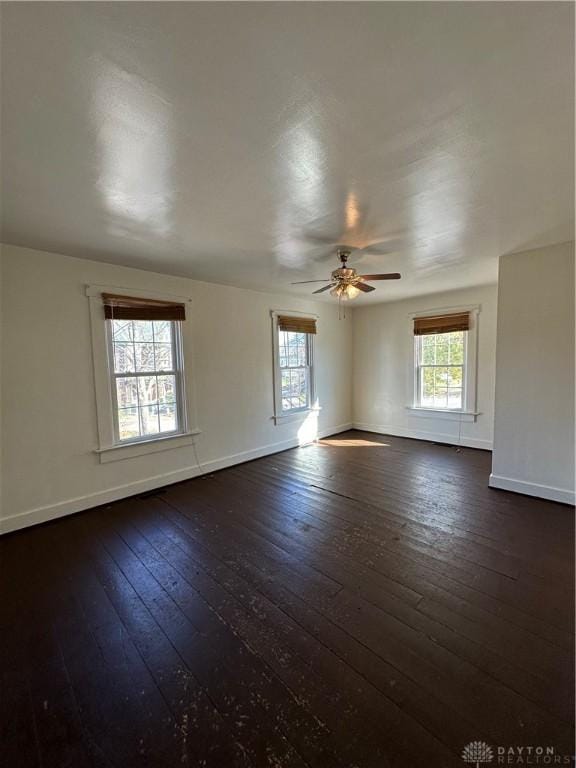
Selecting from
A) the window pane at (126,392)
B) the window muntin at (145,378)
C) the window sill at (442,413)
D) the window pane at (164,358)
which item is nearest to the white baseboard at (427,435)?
the window sill at (442,413)

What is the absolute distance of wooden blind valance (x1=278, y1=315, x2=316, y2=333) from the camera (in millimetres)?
5168

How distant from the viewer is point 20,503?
291 centimetres

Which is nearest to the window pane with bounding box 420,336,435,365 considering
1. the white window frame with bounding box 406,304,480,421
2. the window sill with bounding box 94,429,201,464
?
the white window frame with bounding box 406,304,480,421

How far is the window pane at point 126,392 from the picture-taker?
3555mm

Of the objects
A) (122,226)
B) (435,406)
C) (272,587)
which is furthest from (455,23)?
(435,406)

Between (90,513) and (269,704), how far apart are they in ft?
8.72

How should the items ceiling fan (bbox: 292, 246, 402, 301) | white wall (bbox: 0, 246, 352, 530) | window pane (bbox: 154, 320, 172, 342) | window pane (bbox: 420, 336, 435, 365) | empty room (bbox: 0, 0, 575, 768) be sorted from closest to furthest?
empty room (bbox: 0, 0, 575, 768) → white wall (bbox: 0, 246, 352, 530) → ceiling fan (bbox: 292, 246, 402, 301) → window pane (bbox: 154, 320, 172, 342) → window pane (bbox: 420, 336, 435, 365)

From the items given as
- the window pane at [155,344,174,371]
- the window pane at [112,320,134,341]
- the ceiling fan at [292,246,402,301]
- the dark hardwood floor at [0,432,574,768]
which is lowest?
the dark hardwood floor at [0,432,574,768]

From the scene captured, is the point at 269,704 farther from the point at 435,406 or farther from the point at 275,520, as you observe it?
the point at 435,406

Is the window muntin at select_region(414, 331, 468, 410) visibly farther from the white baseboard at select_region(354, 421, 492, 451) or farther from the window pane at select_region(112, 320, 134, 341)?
the window pane at select_region(112, 320, 134, 341)

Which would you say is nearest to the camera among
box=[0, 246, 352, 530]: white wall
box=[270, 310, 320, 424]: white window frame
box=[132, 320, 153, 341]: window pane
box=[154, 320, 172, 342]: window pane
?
box=[0, 246, 352, 530]: white wall

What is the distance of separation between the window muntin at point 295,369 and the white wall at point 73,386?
2.71 feet

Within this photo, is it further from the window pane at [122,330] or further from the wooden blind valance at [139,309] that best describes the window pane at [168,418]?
the wooden blind valance at [139,309]

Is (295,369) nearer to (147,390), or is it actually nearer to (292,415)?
(292,415)
